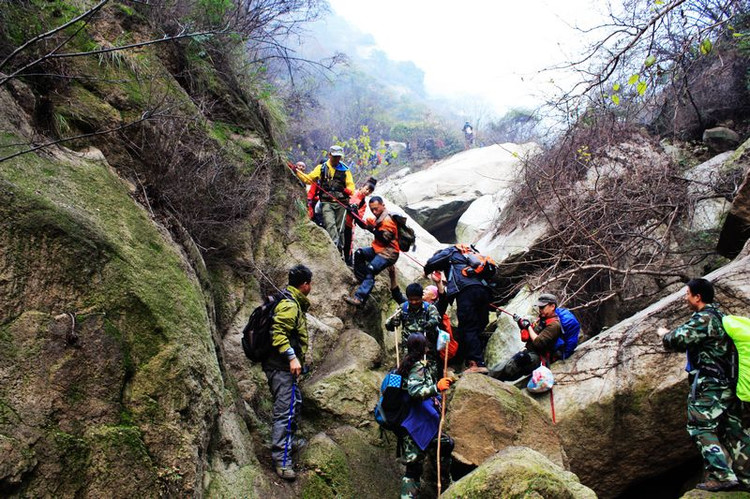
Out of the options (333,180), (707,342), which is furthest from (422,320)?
(333,180)

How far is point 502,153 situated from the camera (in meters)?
19.6

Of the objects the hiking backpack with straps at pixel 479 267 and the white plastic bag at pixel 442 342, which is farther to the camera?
the hiking backpack with straps at pixel 479 267

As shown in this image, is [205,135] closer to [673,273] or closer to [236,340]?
[236,340]

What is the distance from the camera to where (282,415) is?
5117 millimetres

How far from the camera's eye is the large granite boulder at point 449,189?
57.7 ft

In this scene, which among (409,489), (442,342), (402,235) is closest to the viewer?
(409,489)

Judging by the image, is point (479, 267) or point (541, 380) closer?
point (541, 380)

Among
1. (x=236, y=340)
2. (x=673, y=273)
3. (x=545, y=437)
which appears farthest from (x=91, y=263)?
(x=673, y=273)

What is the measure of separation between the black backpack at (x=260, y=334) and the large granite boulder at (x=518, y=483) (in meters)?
2.30

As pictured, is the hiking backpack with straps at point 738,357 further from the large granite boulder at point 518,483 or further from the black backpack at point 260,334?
the black backpack at point 260,334

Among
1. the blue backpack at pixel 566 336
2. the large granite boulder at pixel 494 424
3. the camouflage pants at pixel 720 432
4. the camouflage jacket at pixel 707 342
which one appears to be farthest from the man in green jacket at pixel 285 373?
the camouflage pants at pixel 720 432

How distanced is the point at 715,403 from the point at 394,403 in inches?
121

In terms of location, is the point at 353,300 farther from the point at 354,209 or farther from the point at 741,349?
the point at 741,349

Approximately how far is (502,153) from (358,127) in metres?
18.4
